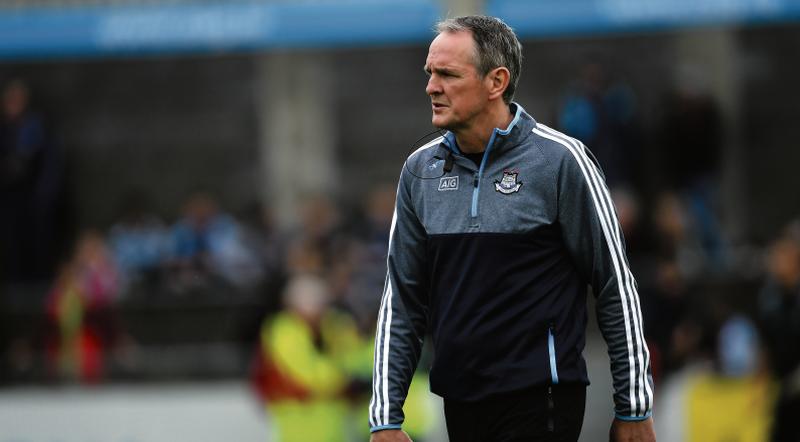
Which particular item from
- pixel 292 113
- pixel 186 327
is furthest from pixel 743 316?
pixel 292 113

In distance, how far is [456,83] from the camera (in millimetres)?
4570

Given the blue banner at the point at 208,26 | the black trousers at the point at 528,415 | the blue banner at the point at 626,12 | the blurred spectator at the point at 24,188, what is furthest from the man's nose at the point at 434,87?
the blurred spectator at the point at 24,188

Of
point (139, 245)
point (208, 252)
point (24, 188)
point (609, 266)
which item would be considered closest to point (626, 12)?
point (208, 252)

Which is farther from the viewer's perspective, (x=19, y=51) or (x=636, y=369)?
(x=19, y=51)

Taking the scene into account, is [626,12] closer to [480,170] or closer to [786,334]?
[786,334]

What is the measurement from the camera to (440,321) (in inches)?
182

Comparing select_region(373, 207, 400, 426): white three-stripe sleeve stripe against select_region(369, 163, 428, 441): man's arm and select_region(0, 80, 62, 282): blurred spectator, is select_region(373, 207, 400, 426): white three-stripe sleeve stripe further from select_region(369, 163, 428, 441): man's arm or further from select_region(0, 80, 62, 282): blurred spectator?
select_region(0, 80, 62, 282): blurred spectator

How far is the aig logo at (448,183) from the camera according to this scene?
461 cm

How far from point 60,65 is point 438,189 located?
12.4m

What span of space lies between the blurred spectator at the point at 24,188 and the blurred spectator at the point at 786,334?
24.4 ft

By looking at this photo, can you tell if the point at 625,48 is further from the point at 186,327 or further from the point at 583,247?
the point at 583,247

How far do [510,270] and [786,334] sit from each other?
5.08 meters

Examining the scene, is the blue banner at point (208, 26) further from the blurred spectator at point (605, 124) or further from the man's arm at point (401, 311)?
the man's arm at point (401, 311)

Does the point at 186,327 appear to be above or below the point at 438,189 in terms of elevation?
below
